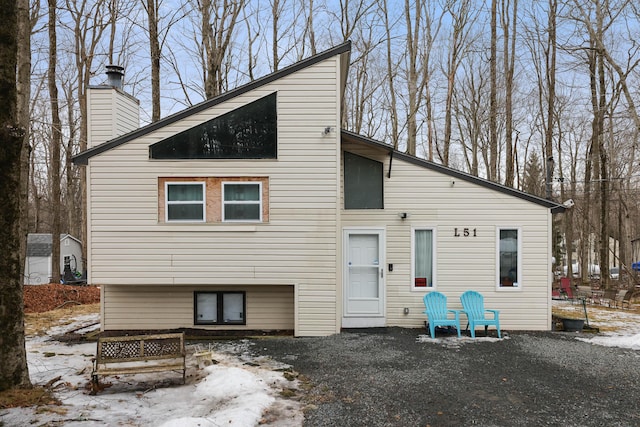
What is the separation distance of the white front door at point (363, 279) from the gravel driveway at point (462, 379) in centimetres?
60

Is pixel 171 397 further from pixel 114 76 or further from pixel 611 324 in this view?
pixel 611 324

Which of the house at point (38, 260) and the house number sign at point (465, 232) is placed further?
the house at point (38, 260)

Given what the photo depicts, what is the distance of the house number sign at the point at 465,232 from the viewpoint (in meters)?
Result: 9.56

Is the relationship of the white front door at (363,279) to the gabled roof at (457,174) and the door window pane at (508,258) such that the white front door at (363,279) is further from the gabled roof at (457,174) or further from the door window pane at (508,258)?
the door window pane at (508,258)

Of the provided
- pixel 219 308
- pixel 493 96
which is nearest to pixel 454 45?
pixel 493 96

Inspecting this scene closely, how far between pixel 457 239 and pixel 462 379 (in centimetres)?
398

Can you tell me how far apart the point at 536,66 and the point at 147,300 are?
68.5ft

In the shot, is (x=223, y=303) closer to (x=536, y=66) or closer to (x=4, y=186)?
(x=4, y=186)

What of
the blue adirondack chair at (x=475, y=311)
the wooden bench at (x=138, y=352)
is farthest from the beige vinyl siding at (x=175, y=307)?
the blue adirondack chair at (x=475, y=311)

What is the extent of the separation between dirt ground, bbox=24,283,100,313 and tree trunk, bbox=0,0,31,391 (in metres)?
7.63

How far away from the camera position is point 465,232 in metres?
9.56

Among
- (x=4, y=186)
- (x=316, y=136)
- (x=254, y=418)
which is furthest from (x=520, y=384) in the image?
(x=4, y=186)

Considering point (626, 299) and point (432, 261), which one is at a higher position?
point (432, 261)

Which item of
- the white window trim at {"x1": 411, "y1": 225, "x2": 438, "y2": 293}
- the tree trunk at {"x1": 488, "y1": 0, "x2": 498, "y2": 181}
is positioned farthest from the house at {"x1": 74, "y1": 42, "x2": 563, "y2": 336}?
the tree trunk at {"x1": 488, "y1": 0, "x2": 498, "y2": 181}
